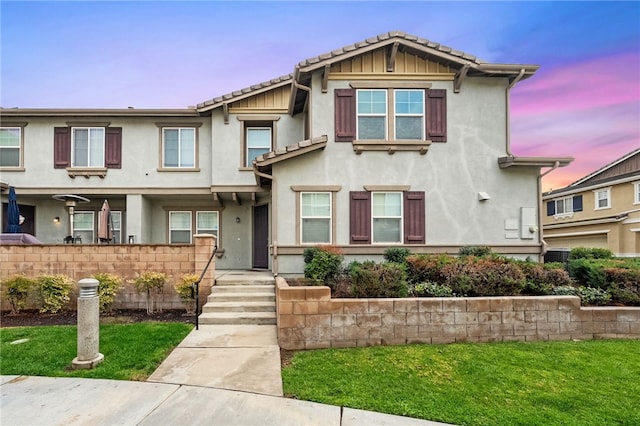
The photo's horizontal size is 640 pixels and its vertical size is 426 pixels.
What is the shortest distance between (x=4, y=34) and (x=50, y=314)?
9305mm

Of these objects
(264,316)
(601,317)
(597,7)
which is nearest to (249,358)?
(264,316)

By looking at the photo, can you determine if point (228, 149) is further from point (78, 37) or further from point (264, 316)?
point (78, 37)

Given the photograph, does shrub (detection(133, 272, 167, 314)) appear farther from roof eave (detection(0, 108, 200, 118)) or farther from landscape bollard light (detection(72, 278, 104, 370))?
roof eave (detection(0, 108, 200, 118))

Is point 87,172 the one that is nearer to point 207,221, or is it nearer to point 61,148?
point 61,148

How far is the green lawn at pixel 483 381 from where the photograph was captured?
366 centimetres

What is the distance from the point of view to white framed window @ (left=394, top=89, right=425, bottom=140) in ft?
33.6

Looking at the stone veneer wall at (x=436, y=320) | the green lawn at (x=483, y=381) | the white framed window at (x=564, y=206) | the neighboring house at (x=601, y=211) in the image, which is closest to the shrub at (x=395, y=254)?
the stone veneer wall at (x=436, y=320)

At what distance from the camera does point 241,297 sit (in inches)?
308

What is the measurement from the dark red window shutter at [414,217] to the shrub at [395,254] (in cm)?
50

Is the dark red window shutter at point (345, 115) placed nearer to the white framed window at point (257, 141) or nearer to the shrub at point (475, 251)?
the white framed window at point (257, 141)

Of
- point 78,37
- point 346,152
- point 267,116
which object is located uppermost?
point 78,37

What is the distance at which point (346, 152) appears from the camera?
1012 cm

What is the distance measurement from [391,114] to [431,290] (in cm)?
571

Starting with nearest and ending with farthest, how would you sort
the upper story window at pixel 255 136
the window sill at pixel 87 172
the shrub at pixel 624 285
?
the shrub at pixel 624 285 → the upper story window at pixel 255 136 → the window sill at pixel 87 172
